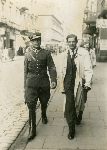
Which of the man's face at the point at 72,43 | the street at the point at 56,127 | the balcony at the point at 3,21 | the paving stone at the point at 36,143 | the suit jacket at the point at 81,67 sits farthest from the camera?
→ the balcony at the point at 3,21

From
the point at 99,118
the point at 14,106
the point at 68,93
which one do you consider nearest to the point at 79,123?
the point at 99,118

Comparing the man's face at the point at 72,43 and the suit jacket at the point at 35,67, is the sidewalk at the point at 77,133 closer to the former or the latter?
the suit jacket at the point at 35,67

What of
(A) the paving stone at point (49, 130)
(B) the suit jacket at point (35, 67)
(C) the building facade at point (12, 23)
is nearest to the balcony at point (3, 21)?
(C) the building facade at point (12, 23)

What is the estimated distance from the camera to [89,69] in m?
6.38

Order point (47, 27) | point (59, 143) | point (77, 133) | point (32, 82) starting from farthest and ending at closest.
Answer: point (47, 27), point (77, 133), point (32, 82), point (59, 143)

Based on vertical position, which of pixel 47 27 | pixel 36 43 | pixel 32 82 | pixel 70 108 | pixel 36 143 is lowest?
pixel 36 143

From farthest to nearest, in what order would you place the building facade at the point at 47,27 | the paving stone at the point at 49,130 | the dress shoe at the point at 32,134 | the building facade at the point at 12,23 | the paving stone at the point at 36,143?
the building facade at the point at 47,27
the building facade at the point at 12,23
the paving stone at the point at 49,130
the dress shoe at the point at 32,134
the paving stone at the point at 36,143

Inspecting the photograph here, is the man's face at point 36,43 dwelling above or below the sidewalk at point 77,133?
above

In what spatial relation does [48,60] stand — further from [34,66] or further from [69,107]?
[69,107]

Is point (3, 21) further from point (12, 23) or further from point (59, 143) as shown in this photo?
point (59, 143)

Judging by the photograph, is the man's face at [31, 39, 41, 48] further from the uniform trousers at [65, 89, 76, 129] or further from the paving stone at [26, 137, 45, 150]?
the paving stone at [26, 137, 45, 150]

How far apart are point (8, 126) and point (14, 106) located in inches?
88.5

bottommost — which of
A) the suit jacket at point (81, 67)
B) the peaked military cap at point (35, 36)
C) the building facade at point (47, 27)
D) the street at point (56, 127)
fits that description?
the street at point (56, 127)

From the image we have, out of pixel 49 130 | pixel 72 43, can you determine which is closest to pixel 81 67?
pixel 72 43
